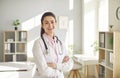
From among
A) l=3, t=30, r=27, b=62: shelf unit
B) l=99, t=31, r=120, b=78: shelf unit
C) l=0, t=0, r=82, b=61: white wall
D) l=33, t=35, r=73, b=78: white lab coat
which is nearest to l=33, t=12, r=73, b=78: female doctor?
l=33, t=35, r=73, b=78: white lab coat

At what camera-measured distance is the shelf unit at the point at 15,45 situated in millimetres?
6723

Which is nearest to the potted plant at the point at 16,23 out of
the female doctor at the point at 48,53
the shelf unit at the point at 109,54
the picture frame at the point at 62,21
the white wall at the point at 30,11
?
the white wall at the point at 30,11

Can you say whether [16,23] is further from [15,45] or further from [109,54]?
[109,54]

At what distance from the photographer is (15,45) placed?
22.1 ft

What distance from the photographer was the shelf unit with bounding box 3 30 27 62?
672 cm

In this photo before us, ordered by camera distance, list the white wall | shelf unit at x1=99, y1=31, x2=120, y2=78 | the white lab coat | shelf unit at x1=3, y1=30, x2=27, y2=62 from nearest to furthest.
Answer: the white lab coat → shelf unit at x1=99, y1=31, x2=120, y2=78 → shelf unit at x1=3, y1=30, x2=27, y2=62 → the white wall

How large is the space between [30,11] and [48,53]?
5.36 meters

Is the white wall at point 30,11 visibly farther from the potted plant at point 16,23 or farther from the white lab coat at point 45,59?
the white lab coat at point 45,59

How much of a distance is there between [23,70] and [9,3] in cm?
337

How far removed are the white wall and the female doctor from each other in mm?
5178

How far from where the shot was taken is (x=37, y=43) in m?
1.84

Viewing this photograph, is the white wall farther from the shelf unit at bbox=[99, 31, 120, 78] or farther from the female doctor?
the female doctor

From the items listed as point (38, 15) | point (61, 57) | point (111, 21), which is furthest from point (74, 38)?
point (61, 57)

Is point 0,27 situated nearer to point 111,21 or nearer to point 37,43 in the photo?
point 111,21
